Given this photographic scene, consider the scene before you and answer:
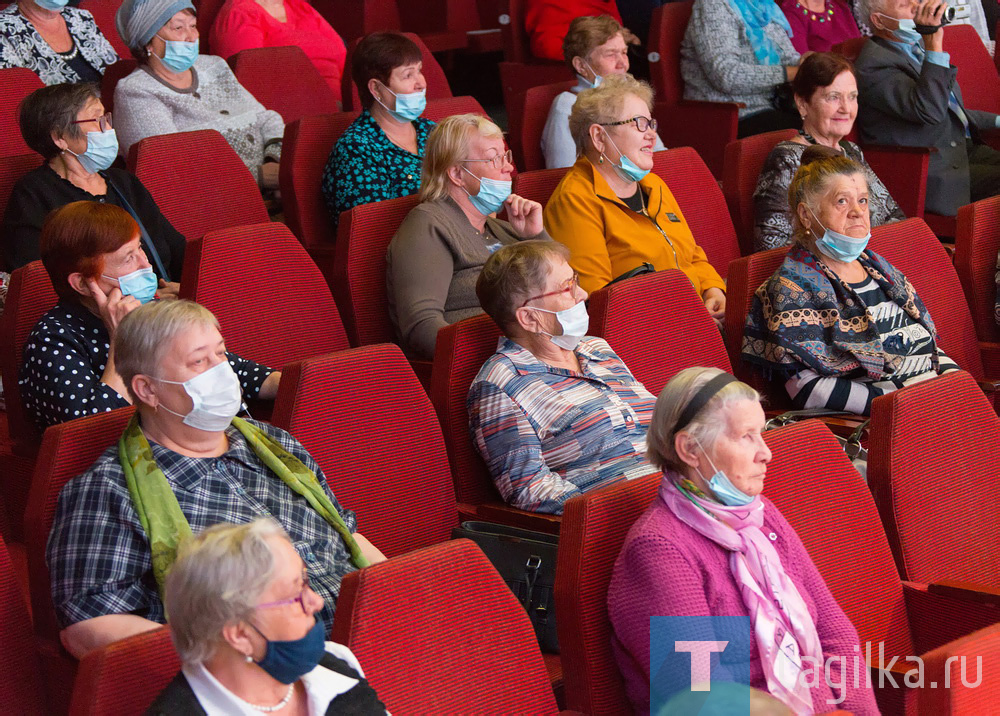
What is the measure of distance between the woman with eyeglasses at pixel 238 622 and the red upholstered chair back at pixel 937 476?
3.94 ft

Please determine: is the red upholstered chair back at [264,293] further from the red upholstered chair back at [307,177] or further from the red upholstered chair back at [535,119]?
the red upholstered chair back at [535,119]

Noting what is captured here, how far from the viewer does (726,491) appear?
6.45 ft

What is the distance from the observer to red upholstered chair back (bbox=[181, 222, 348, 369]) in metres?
2.79

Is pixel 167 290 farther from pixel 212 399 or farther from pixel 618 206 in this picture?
pixel 618 206

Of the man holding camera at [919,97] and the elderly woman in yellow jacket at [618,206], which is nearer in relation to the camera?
the elderly woman in yellow jacket at [618,206]

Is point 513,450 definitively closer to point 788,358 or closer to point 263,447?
point 263,447

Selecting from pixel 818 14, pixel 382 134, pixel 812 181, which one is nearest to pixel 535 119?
pixel 382 134

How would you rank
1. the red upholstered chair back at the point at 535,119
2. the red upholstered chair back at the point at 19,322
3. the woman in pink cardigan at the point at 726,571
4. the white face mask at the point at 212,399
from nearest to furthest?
1. the woman in pink cardigan at the point at 726,571
2. the white face mask at the point at 212,399
3. the red upholstered chair back at the point at 19,322
4. the red upholstered chair back at the point at 535,119

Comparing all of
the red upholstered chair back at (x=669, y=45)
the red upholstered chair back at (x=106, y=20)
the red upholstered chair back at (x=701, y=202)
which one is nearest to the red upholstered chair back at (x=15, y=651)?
the red upholstered chair back at (x=701, y=202)

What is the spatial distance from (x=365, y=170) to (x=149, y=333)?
1.63m

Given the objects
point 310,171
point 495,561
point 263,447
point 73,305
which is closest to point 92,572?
point 263,447

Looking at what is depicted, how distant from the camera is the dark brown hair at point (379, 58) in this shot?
3.82 m

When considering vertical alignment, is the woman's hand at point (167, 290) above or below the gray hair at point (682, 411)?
below

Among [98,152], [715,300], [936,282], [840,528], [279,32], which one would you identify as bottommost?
[715,300]
